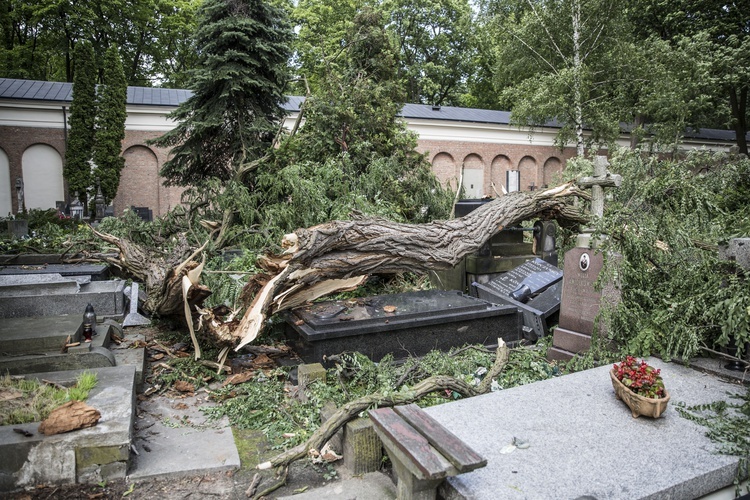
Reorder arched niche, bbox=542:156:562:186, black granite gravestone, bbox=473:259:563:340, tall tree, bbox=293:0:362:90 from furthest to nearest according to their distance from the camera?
arched niche, bbox=542:156:562:186 < tall tree, bbox=293:0:362:90 < black granite gravestone, bbox=473:259:563:340

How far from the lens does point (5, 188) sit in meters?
21.1

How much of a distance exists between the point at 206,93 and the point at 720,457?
1234 cm

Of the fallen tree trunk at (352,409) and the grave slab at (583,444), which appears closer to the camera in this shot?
the grave slab at (583,444)

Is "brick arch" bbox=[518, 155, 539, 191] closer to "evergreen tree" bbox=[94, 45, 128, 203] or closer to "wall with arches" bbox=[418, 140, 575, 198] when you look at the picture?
"wall with arches" bbox=[418, 140, 575, 198]

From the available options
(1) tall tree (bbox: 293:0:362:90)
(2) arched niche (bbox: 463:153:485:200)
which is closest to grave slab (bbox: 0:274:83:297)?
(1) tall tree (bbox: 293:0:362:90)

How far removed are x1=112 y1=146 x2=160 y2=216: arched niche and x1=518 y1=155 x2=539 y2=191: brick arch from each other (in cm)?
1899

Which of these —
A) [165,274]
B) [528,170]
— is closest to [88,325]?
[165,274]

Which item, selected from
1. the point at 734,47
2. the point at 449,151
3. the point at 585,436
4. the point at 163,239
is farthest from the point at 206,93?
the point at 734,47

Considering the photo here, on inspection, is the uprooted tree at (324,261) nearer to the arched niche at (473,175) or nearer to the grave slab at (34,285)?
the grave slab at (34,285)

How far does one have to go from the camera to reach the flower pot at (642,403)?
3408 mm

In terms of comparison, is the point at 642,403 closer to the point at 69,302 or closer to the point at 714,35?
the point at 69,302

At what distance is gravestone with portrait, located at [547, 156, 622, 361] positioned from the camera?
5324mm

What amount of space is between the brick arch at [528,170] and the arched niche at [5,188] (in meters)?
24.4

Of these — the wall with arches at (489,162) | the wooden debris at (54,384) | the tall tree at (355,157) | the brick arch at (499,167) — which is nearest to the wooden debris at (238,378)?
the wooden debris at (54,384)
